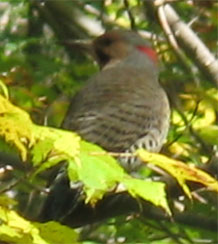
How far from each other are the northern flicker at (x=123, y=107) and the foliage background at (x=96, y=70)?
0.10 meters

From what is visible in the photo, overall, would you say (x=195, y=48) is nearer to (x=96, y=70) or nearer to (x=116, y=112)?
(x=116, y=112)

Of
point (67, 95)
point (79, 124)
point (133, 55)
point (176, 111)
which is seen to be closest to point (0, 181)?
point (79, 124)

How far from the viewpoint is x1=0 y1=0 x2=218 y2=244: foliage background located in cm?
595

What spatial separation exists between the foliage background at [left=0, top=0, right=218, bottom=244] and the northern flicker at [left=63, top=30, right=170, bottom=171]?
104 mm

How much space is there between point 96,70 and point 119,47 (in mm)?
456

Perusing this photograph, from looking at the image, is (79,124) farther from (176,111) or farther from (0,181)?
(176,111)

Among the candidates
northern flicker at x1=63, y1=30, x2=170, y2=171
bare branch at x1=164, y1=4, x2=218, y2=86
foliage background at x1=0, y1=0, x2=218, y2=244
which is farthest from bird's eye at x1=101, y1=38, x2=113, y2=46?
bare branch at x1=164, y1=4, x2=218, y2=86

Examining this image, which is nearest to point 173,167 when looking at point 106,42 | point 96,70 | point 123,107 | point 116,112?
point 116,112

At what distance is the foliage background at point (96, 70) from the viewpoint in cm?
595

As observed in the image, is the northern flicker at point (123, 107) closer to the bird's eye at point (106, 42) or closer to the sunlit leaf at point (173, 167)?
the bird's eye at point (106, 42)

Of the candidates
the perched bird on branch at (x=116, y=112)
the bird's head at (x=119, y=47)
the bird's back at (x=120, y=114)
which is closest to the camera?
the perched bird on branch at (x=116, y=112)

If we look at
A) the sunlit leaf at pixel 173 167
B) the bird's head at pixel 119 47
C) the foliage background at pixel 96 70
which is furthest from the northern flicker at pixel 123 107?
the sunlit leaf at pixel 173 167

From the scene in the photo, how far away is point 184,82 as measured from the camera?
21.9ft

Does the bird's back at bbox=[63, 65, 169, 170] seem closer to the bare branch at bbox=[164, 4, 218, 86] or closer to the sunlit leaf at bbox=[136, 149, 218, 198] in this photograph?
the bare branch at bbox=[164, 4, 218, 86]
